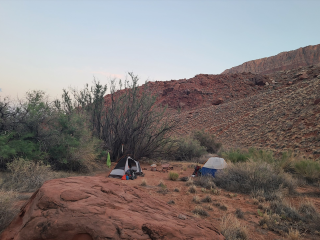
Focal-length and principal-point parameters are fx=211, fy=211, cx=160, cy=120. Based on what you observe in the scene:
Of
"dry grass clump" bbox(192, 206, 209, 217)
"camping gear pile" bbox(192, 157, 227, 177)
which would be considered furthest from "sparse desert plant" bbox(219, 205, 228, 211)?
"camping gear pile" bbox(192, 157, 227, 177)

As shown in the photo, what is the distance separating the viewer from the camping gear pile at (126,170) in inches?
406

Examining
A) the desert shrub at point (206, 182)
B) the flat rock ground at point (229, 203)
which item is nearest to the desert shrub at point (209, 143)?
the desert shrub at point (206, 182)

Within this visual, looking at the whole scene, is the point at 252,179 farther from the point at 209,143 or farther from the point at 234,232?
the point at 209,143

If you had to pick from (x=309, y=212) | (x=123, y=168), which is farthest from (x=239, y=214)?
(x=123, y=168)

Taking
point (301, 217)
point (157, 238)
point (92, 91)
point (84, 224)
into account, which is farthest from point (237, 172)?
point (92, 91)

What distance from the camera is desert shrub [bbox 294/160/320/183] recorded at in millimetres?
9539

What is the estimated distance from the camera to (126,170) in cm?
1059

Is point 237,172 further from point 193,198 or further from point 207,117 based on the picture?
point 207,117

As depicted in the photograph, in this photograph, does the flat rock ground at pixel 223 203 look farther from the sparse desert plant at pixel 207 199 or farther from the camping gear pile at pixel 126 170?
the camping gear pile at pixel 126 170

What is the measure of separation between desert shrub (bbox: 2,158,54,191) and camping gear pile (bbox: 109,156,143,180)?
3529 millimetres

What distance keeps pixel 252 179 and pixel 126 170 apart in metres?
5.80

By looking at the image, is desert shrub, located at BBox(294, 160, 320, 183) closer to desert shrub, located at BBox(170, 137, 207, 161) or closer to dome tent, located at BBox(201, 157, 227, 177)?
dome tent, located at BBox(201, 157, 227, 177)

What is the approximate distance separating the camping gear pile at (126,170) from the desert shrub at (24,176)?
353 cm

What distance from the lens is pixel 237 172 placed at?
9094mm
